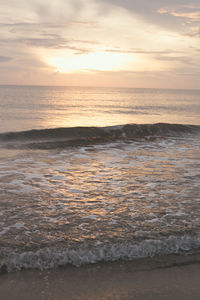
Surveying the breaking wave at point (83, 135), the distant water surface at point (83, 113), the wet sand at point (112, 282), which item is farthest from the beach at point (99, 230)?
the distant water surface at point (83, 113)

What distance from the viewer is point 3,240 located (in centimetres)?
385

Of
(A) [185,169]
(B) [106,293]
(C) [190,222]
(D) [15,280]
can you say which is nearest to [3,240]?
(D) [15,280]

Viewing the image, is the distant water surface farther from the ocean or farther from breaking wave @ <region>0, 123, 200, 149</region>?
the ocean

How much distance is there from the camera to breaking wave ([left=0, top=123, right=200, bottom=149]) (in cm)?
1330

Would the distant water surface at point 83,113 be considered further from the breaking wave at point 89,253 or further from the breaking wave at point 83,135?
the breaking wave at point 89,253

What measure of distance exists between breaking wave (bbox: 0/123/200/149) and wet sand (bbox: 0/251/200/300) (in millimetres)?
9250

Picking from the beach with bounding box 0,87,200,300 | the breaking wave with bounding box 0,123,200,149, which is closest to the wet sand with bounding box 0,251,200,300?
the beach with bounding box 0,87,200,300

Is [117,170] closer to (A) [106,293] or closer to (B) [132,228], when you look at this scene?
(B) [132,228]

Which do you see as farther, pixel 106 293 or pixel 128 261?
pixel 128 261

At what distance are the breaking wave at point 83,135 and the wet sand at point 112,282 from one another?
925cm

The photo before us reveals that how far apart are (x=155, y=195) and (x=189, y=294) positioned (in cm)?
296

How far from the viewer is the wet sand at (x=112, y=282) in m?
2.92

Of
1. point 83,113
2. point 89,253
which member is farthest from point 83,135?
point 83,113

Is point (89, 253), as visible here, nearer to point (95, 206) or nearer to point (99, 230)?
point (99, 230)
